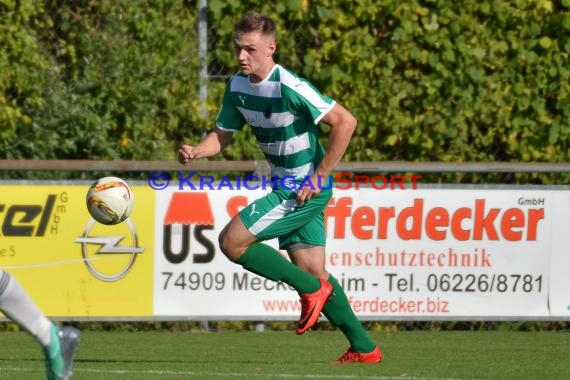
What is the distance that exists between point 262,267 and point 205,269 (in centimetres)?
296

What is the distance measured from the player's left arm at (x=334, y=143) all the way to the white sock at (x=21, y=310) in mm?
2189

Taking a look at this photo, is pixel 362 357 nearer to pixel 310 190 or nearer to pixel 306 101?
pixel 310 190

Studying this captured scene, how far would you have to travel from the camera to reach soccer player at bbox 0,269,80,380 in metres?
5.71

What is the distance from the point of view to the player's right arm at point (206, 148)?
7.79 m

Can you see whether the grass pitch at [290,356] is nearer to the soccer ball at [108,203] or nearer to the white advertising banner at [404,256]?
the white advertising banner at [404,256]

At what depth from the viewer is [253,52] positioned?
758cm

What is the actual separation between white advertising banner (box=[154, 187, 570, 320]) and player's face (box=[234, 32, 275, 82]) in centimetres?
316

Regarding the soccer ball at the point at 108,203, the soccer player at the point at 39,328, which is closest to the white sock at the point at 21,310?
the soccer player at the point at 39,328

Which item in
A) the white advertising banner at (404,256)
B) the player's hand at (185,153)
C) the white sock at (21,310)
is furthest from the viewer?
the white advertising banner at (404,256)

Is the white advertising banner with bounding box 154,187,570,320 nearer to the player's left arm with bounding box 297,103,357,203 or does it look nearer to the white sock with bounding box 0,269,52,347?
the player's left arm with bounding box 297,103,357,203

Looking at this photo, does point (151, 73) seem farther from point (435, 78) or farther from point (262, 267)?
point (262, 267)

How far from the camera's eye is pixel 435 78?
41.4ft

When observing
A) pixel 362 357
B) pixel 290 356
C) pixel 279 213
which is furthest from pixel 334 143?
pixel 290 356

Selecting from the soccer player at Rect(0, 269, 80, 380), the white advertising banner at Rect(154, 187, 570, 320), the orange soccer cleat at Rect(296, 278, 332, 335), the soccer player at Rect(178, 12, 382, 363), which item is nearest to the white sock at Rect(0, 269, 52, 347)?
the soccer player at Rect(0, 269, 80, 380)
